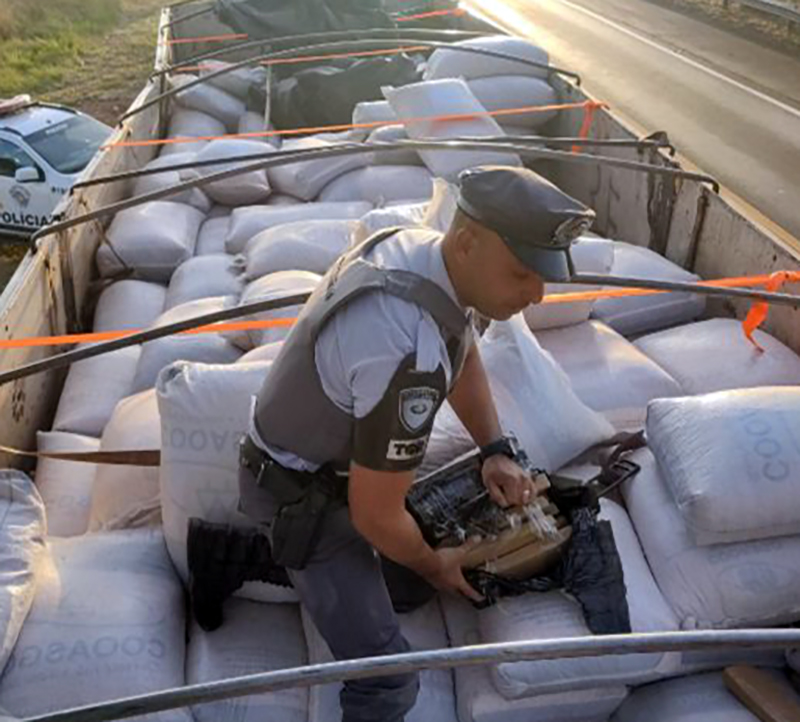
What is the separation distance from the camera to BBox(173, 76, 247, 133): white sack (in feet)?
28.1

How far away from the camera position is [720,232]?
15.6ft

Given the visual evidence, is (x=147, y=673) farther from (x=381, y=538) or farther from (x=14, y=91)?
(x=14, y=91)

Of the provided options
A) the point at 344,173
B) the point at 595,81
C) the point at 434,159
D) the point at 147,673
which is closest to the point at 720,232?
the point at 434,159

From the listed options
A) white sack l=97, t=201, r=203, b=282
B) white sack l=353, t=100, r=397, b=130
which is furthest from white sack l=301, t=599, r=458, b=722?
white sack l=353, t=100, r=397, b=130

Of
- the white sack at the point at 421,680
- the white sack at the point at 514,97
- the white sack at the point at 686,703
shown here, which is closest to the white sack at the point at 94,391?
the white sack at the point at 421,680

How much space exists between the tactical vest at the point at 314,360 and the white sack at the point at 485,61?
5366 mm

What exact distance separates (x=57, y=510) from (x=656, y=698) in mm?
2225

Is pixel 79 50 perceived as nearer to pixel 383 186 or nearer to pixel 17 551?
pixel 383 186

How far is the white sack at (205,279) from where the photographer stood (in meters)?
4.93

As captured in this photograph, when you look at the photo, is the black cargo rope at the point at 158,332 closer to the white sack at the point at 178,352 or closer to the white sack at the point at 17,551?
the white sack at the point at 178,352

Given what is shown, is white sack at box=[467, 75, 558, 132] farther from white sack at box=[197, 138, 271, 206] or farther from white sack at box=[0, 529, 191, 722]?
white sack at box=[0, 529, 191, 722]

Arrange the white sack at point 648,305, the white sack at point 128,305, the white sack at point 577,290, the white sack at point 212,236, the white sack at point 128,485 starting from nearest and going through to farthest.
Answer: the white sack at point 128,485 → the white sack at point 577,290 → the white sack at point 648,305 → the white sack at point 128,305 → the white sack at point 212,236

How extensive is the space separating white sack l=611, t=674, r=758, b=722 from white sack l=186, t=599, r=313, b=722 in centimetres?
94

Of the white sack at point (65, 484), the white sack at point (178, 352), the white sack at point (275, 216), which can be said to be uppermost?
the white sack at point (275, 216)
